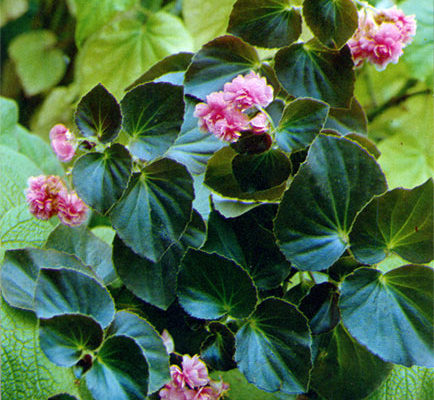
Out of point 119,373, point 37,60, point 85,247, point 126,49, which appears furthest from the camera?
point 37,60

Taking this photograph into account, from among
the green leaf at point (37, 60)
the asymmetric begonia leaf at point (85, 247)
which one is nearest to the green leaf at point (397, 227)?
the asymmetric begonia leaf at point (85, 247)

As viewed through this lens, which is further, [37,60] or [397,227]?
[37,60]

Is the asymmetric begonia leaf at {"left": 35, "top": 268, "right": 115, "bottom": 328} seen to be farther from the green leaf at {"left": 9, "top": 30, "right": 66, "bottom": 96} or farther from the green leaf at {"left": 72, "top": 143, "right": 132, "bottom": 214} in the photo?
the green leaf at {"left": 9, "top": 30, "right": 66, "bottom": 96}

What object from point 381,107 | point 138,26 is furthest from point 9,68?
point 381,107

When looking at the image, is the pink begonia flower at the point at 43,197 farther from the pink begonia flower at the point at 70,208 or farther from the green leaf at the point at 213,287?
the green leaf at the point at 213,287

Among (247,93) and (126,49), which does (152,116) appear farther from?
(126,49)

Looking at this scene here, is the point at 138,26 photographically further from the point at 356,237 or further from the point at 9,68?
the point at 356,237

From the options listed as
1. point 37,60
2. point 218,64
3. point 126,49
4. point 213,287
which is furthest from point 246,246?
point 37,60
